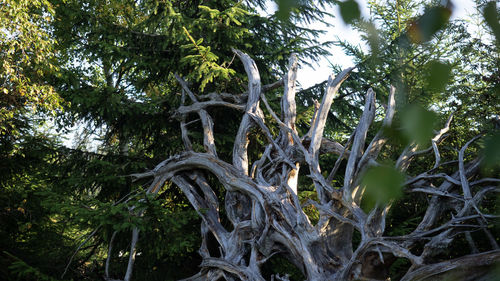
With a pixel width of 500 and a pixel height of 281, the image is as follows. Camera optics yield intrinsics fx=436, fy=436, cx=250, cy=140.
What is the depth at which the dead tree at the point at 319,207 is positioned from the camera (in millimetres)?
4734

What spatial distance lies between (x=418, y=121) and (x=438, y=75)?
102 millimetres

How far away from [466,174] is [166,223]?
12.6 ft

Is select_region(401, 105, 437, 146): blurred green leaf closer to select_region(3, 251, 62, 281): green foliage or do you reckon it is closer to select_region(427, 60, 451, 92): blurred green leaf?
select_region(427, 60, 451, 92): blurred green leaf

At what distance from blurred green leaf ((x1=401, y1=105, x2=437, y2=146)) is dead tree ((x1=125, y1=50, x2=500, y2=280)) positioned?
3.70 metres

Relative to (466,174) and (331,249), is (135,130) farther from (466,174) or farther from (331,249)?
(466,174)

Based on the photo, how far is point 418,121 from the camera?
26.4 inches

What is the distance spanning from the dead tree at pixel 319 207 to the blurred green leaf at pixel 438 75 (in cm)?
365

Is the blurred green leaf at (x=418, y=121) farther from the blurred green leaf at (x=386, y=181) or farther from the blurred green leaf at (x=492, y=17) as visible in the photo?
the blurred green leaf at (x=492, y=17)

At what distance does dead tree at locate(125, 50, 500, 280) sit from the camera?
4734mm

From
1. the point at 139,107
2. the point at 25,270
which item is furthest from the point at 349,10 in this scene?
the point at 139,107

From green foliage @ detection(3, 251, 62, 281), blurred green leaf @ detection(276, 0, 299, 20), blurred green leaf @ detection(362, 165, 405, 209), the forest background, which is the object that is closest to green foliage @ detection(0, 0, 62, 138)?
the forest background

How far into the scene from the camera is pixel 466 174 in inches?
203

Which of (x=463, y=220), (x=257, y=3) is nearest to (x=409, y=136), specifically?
(x=463, y=220)

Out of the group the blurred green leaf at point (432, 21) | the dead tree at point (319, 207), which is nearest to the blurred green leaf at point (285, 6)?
the blurred green leaf at point (432, 21)
